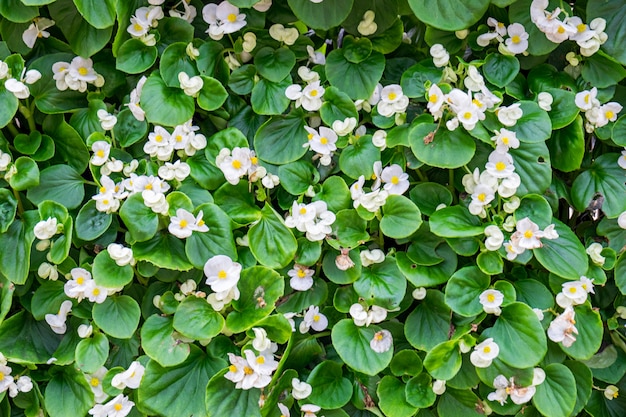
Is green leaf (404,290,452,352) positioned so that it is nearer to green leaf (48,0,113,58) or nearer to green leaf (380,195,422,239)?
green leaf (380,195,422,239)

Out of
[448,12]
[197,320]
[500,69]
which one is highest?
[448,12]

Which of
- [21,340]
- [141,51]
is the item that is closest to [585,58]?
[141,51]

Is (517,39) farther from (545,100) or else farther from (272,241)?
(272,241)

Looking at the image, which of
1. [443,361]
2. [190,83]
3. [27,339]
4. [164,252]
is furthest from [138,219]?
[443,361]

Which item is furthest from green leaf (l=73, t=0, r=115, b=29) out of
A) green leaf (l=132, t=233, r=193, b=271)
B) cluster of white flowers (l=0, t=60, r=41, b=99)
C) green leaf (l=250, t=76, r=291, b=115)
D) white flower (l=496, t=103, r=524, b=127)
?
white flower (l=496, t=103, r=524, b=127)

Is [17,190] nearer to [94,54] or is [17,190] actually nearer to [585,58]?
[94,54]

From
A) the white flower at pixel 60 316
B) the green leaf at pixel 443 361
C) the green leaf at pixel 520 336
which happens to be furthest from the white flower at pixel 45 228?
the green leaf at pixel 520 336

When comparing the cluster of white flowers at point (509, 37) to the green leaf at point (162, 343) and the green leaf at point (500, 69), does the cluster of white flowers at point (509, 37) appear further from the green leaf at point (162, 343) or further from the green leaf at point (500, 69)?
the green leaf at point (162, 343)
